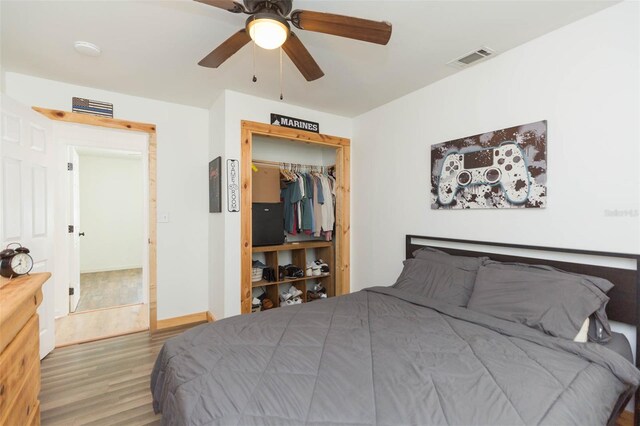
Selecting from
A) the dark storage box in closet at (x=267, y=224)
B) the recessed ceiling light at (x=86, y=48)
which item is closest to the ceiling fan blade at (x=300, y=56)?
the recessed ceiling light at (x=86, y=48)

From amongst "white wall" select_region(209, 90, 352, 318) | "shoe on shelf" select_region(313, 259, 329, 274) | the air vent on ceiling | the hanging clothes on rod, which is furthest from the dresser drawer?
the air vent on ceiling

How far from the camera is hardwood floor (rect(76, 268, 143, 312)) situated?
156 inches

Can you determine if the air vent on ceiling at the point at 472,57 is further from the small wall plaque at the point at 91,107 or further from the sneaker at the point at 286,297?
the small wall plaque at the point at 91,107

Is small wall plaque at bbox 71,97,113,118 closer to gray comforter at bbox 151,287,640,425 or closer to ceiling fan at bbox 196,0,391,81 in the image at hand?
ceiling fan at bbox 196,0,391,81

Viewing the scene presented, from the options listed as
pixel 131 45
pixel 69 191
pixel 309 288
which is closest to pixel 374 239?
pixel 309 288

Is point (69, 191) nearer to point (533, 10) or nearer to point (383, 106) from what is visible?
point (383, 106)

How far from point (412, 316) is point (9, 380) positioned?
193 cm

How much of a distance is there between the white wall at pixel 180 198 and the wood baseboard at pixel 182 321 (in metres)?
0.05

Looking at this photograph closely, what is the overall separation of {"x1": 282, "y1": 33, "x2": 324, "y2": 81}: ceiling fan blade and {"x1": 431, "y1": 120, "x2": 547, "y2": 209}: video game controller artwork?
1.40 meters

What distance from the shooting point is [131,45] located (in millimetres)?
2074

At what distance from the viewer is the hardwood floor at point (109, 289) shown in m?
3.96

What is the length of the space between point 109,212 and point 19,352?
218 inches

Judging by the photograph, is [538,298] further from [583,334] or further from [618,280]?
[618,280]

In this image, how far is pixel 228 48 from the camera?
5.26ft
